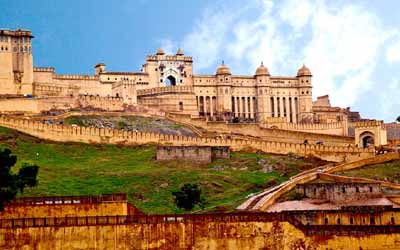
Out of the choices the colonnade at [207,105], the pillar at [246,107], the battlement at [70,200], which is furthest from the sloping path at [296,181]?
the pillar at [246,107]

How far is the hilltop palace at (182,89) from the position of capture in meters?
97.2

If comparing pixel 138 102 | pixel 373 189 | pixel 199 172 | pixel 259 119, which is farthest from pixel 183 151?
pixel 259 119

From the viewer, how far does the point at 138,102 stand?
103 metres

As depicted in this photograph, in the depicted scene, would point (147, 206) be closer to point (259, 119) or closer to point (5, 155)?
point (5, 155)

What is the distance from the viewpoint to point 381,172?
2773 inches

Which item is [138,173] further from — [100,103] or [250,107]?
[250,107]

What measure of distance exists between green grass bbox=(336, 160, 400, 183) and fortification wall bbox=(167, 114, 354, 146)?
686 inches

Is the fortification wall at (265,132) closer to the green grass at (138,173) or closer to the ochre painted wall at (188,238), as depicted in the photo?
the green grass at (138,173)

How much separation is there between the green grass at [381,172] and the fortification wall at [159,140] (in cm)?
608

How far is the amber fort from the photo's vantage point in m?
37.0

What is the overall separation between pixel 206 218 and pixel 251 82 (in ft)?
252

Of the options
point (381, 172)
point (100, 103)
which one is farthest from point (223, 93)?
point (381, 172)

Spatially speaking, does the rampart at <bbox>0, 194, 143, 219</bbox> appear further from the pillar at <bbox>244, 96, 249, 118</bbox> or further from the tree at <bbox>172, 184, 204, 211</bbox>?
the pillar at <bbox>244, 96, 249, 118</bbox>

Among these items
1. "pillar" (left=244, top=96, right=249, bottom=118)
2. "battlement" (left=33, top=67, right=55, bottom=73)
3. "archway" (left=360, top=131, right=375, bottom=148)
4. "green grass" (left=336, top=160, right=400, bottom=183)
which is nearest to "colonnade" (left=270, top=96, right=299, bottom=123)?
"pillar" (left=244, top=96, right=249, bottom=118)
